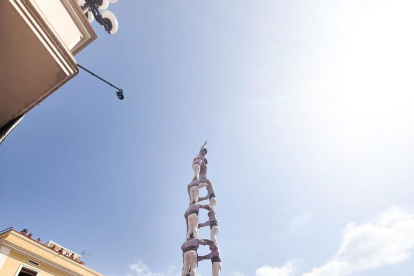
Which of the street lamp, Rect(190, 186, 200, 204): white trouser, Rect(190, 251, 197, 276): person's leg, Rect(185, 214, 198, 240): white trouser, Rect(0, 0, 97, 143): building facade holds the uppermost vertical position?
Rect(190, 186, 200, 204): white trouser

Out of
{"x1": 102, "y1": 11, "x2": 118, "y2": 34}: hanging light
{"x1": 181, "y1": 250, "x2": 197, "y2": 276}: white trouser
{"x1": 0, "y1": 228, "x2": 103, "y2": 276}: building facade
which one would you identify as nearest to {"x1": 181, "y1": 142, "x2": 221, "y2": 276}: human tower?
{"x1": 181, "y1": 250, "x2": 197, "y2": 276}: white trouser

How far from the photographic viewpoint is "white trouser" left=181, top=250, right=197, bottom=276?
52.8 ft

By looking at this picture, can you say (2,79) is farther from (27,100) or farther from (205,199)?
(205,199)

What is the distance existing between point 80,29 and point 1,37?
1176mm

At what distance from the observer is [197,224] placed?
62.0 ft

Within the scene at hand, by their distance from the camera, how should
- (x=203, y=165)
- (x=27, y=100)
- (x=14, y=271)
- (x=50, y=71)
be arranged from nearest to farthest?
1. (x=50, y=71)
2. (x=27, y=100)
3. (x=14, y=271)
4. (x=203, y=165)

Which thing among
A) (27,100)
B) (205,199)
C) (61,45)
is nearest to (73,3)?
(61,45)

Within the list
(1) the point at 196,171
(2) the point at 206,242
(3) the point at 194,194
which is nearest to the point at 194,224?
(2) the point at 206,242

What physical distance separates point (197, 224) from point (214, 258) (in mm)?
2639

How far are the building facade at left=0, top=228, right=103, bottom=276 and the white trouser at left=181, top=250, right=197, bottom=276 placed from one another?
7985 mm

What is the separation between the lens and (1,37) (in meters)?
2.74

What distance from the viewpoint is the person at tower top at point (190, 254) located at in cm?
1620

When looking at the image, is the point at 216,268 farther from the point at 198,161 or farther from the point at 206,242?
the point at 198,161

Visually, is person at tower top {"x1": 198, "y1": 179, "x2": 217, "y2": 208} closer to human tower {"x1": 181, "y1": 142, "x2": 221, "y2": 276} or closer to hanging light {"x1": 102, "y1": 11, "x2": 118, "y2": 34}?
human tower {"x1": 181, "y1": 142, "x2": 221, "y2": 276}
